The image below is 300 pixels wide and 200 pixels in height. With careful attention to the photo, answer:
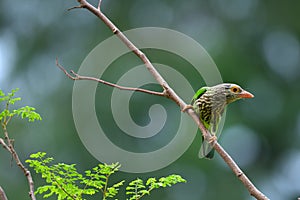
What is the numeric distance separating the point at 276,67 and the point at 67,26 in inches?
125

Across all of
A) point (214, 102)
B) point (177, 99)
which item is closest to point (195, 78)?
point (214, 102)

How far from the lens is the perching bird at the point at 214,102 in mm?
1794

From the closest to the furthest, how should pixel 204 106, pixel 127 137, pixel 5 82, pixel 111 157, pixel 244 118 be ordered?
pixel 204 106 → pixel 111 157 → pixel 127 137 → pixel 5 82 → pixel 244 118

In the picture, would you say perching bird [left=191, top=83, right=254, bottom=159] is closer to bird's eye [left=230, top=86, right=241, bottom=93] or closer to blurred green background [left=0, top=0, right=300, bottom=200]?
bird's eye [left=230, top=86, right=241, bottom=93]

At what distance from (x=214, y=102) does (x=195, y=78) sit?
15.1 ft

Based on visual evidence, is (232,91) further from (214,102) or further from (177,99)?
(177,99)

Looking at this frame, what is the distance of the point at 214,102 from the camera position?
72.0 inches

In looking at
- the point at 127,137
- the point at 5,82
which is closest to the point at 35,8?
the point at 5,82

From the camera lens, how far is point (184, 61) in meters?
6.72

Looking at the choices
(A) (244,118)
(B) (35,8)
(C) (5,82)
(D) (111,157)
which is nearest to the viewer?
(D) (111,157)

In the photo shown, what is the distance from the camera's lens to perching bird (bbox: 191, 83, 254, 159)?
179cm

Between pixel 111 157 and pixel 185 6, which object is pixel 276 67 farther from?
pixel 111 157

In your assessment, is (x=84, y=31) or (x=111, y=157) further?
(x=84, y=31)

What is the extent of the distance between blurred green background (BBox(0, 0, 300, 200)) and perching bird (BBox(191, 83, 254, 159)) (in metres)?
4.45
